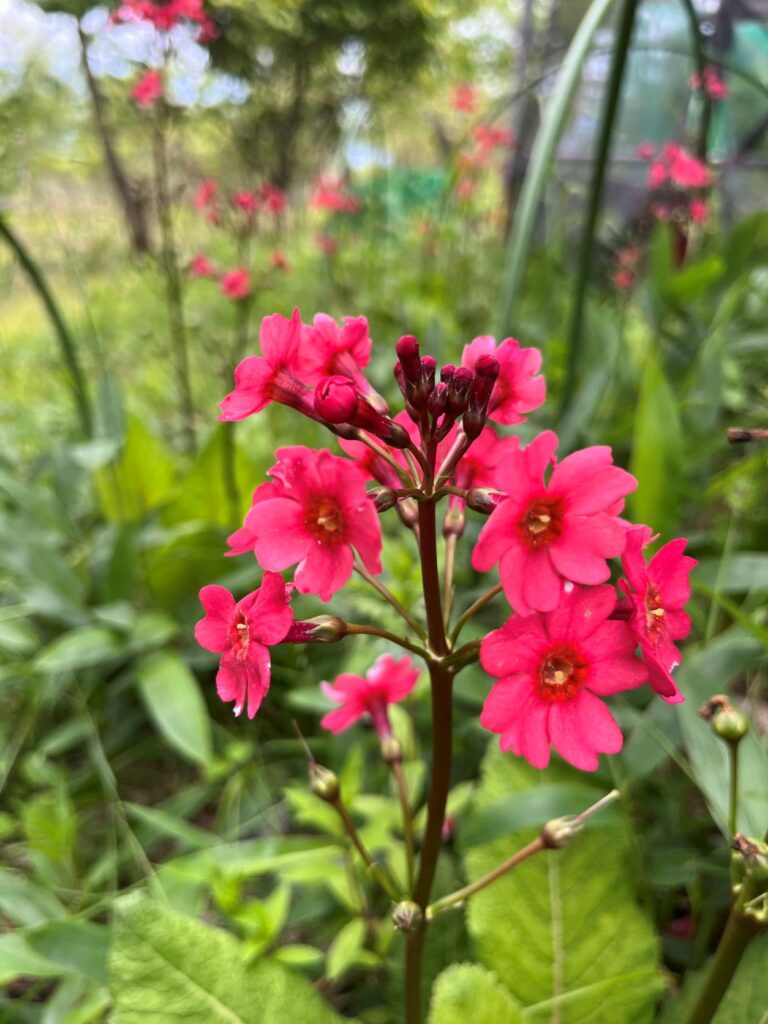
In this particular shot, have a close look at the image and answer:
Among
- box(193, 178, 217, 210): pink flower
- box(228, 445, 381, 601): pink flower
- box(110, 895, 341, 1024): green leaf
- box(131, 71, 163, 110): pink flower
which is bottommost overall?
box(110, 895, 341, 1024): green leaf

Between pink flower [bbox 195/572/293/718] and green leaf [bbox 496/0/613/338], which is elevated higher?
green leaf [bbox 496/0/613/338]

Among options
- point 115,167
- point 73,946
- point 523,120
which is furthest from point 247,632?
point 523,120

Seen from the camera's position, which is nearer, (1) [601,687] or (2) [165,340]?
(1) [601,687]

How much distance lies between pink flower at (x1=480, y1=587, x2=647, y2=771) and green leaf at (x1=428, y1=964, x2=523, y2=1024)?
40 centimetres

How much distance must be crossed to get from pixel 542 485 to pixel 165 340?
14.3 ft

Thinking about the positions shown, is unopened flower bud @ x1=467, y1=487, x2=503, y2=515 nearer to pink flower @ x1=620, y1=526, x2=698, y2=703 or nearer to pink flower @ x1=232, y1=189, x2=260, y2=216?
pink flower @ x1=620, y1=526, x2=698, y2=703

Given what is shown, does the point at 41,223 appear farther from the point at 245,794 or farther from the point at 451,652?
the point at 451,652

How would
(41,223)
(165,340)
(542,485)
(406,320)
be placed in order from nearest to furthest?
(542,485) → (41,223) → (406,320) → (165,340)

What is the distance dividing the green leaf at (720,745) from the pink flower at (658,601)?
14.1 inches

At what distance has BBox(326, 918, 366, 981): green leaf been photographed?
3.14 ft

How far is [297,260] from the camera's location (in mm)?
6398

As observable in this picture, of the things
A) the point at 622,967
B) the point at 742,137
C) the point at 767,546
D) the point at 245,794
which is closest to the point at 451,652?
the point at 622,967

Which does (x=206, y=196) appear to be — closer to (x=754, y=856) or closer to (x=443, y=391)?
(x=443, y=391)

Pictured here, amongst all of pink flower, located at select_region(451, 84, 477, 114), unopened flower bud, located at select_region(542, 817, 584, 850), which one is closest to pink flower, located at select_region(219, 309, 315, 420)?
unopened flower bud, located at select_region(542, 817, 584, 850)
